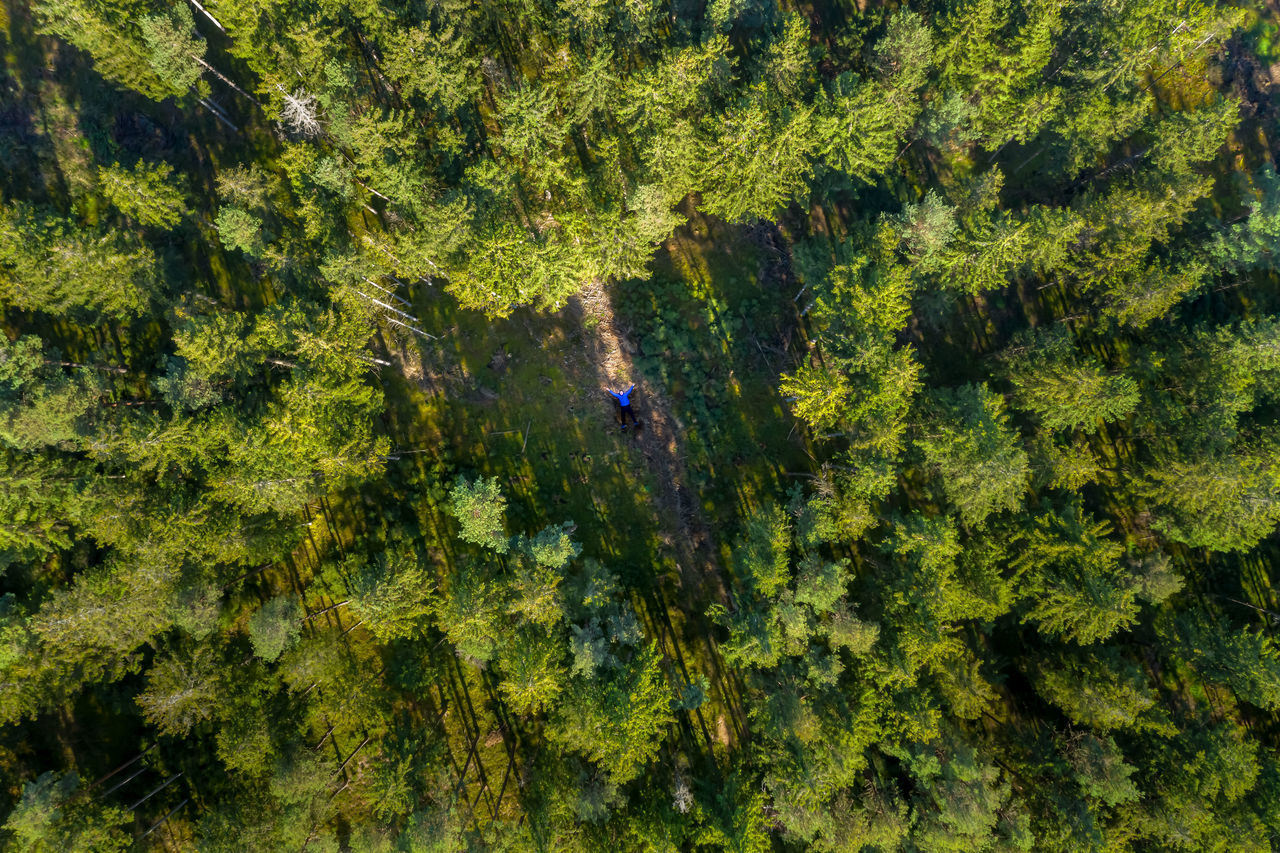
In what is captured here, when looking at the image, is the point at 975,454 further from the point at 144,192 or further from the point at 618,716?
the point at 144,192

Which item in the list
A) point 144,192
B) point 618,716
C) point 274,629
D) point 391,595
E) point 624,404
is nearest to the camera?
point 618,716

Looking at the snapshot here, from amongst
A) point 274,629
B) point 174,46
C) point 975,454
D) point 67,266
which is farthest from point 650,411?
point 67,266

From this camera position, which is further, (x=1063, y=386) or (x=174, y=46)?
(x=1063, y=386)

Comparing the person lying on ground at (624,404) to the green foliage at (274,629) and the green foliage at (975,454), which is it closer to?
the green foliage at (975,454)

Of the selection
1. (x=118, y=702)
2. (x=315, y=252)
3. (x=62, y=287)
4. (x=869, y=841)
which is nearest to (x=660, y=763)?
(x=869, y=841)

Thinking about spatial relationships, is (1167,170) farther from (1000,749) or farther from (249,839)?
(249,839)

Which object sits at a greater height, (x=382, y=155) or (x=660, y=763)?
(x=382, y=155)

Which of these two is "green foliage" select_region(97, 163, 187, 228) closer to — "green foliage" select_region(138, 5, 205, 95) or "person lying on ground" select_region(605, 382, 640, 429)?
"green foliage" select_region(138, 5, 205, 95)

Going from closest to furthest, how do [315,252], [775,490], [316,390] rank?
[316,390] < [315,252] < [775,490]
